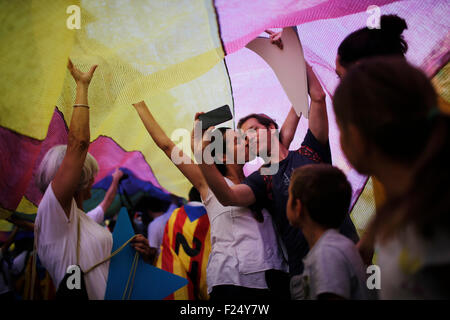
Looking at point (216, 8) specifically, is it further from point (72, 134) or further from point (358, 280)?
point (358, 280)

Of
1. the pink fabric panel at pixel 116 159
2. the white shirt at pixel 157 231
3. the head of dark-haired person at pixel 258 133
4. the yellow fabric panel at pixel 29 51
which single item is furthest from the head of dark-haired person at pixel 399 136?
the white shirt at pixel 157 231

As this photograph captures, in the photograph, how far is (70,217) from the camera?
63.1 inches

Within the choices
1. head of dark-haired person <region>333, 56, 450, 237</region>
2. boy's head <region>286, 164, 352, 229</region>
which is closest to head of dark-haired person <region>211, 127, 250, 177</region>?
boy's head <region>286, 164, 352, 229</region>

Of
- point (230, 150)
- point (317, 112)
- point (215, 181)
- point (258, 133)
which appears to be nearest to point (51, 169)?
point (215, 181)

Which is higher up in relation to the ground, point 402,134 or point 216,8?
point 216,8

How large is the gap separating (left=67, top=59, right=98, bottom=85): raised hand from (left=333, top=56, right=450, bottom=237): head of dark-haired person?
3.74 ft

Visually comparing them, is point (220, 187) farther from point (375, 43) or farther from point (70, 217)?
point (375, 43)

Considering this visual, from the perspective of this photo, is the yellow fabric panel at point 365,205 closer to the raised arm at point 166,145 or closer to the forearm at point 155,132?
the raised arm at point 166,145

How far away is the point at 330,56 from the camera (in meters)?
1.84

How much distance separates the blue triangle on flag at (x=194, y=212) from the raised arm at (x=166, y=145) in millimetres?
602

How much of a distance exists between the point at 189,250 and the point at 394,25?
5.47 ft

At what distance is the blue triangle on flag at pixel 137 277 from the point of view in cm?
167
